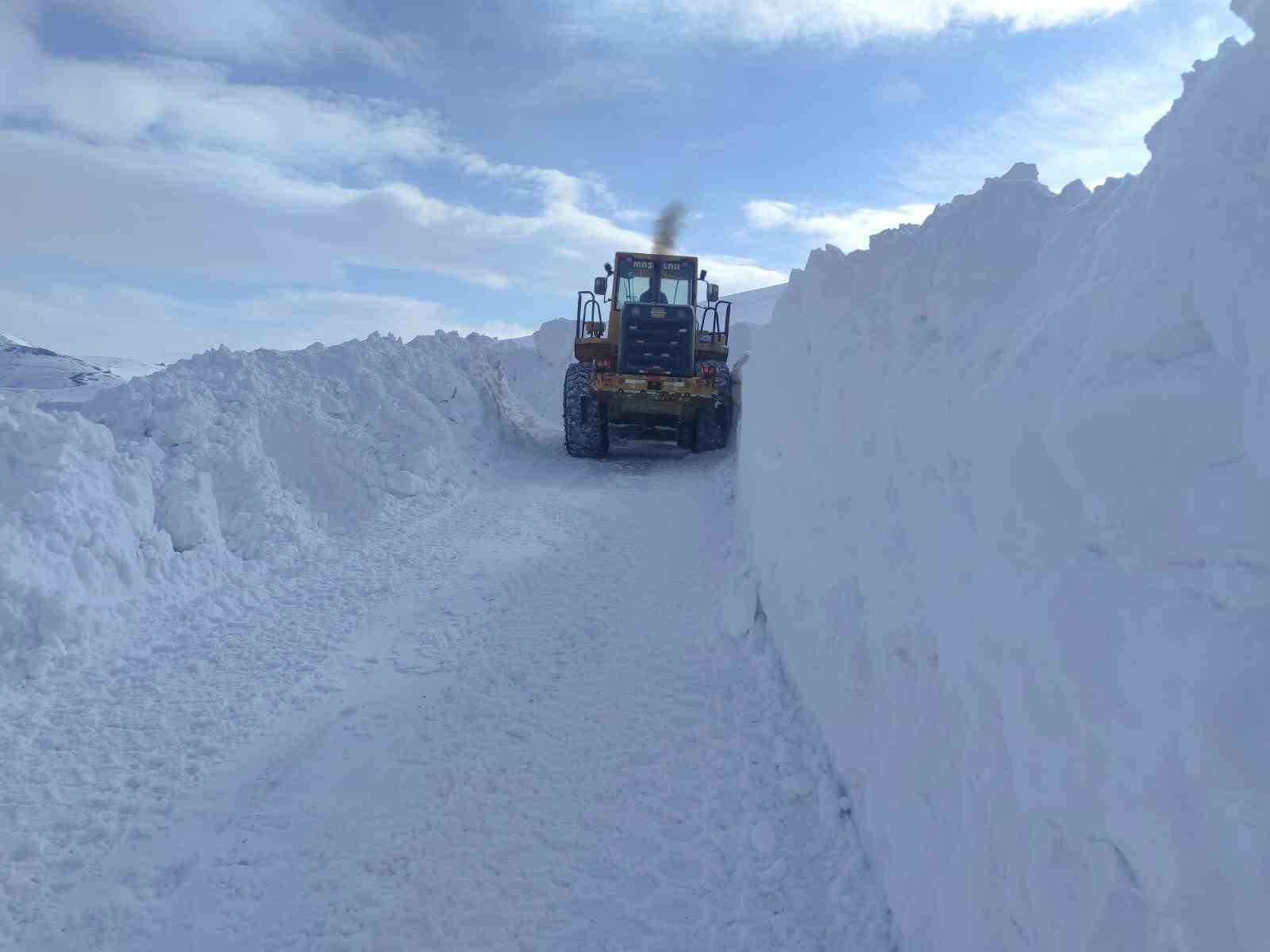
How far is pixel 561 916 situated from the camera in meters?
3.57

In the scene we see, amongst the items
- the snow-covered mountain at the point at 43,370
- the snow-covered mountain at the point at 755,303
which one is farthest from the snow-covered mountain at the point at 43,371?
the snow-covered mountain at the point at 755,303

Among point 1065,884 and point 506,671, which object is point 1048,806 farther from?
point 506,671

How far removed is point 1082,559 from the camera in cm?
212

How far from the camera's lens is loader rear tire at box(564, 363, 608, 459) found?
14273 millimetres

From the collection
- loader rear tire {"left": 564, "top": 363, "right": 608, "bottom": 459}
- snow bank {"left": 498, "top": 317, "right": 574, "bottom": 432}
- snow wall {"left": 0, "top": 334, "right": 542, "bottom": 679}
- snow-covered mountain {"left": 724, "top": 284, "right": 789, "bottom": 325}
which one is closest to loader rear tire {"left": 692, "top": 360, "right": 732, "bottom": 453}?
loader rear tire {"left": 564, "top": 363, "right": 608, "bottom": 459}

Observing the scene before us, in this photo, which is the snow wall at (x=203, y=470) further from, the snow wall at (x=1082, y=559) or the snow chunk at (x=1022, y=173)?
the snow chunk at (x=1022, y=173)

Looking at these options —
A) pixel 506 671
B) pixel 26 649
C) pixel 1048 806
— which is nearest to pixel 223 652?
pixel 26 649

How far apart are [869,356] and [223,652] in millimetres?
4456

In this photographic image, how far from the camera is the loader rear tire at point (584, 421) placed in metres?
14.3

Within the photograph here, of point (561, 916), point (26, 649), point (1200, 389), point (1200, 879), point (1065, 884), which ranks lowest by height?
point (561, 916)

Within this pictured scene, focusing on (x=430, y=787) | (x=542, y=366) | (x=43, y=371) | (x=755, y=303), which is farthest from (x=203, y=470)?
(x=755, y=303)

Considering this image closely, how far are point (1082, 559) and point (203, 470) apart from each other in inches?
308

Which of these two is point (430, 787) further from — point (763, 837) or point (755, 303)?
point (755, 303)

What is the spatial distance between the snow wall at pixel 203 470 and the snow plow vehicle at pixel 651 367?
1.81m
